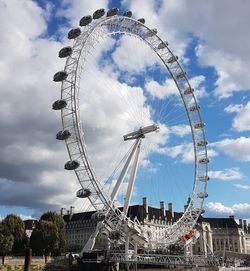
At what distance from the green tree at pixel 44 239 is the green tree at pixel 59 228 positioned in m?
1.53

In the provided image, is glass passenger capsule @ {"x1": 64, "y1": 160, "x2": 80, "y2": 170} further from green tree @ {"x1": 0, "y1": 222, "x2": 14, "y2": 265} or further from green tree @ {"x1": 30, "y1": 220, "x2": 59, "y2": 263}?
green tree @ {"x1": 30, "y1": 220, "x2": 59, "y2": 263}

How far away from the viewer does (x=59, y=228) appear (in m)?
75.5

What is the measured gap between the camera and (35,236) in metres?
71.7

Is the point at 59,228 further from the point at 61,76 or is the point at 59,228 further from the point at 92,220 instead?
the point at 92,220

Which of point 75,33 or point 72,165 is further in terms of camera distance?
point 75,33

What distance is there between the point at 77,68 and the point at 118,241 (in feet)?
71.9

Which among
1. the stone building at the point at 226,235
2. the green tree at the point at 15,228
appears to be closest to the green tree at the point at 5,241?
the green tree at the point at 15,228

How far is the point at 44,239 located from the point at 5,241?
733cm

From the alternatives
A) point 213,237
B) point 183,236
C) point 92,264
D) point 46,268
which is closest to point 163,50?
point 183,236

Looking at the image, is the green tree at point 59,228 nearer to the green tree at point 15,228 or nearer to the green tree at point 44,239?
the green tree at point 44,239

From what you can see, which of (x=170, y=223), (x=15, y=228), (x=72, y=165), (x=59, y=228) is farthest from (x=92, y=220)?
(x=72, y=165)

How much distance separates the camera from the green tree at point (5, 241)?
6462 centimetres

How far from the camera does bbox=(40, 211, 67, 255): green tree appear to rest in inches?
2916

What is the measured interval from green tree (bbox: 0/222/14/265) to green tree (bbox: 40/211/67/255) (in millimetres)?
8531
